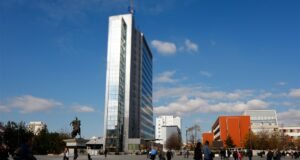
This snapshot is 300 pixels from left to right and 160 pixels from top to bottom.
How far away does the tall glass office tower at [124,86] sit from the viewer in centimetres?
9438

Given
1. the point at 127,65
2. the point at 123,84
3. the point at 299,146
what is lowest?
the point at 299,146

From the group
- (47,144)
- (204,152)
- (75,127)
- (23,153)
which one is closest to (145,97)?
(47,144)

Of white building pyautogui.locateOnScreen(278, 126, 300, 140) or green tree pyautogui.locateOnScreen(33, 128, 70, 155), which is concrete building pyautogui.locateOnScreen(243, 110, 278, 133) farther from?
green tree pyautogui.locateOnScreen(33, 128, 70, 155)

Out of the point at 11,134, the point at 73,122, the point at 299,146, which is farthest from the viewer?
the point at 299,146

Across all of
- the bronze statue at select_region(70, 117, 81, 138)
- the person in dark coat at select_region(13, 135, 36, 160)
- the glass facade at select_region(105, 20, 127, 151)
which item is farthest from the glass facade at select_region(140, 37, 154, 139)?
the person in dark coat at select_region(13, 135, 36, 160)

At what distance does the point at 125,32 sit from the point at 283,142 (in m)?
63.8

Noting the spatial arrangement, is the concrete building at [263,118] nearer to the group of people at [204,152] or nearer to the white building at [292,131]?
the white building at [292,131]

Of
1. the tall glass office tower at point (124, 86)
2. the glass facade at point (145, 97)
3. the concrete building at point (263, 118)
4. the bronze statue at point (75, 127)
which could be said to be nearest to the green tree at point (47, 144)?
the tall glass office tower at point (124, 86)

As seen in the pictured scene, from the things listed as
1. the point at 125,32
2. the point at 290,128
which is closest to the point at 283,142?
the point at 290,128

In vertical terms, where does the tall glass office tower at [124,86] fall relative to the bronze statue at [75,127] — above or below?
above

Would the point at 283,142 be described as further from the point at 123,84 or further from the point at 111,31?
the point at 111,31

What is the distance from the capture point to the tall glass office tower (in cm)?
9438

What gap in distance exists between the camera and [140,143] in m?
98.9

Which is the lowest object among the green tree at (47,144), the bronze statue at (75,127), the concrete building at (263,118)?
the green tree at (47,144)
